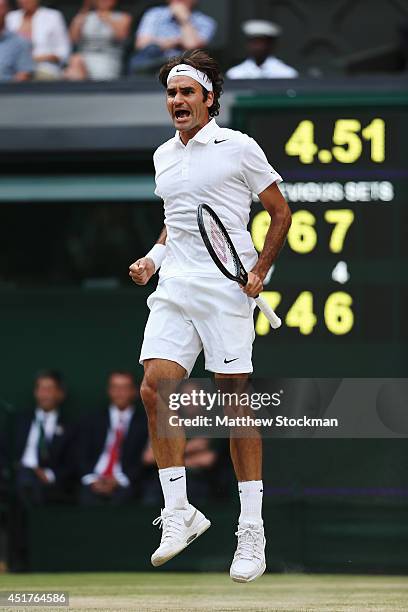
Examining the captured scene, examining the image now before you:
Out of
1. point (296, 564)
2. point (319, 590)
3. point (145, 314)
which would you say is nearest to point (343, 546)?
point (296, 564)

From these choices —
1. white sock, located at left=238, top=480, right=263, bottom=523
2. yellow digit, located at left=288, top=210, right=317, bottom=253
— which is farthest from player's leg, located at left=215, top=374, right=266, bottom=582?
yellow digit, located at left=288, top=210, right=317, bottom=253

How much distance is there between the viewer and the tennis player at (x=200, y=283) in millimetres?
5871

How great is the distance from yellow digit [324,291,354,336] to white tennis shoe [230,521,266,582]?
2490 millimetres

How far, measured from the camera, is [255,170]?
591 cm

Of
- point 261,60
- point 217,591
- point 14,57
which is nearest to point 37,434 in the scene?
point 14,57

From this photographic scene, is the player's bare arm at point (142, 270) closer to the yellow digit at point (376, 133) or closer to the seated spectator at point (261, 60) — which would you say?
the yellow digit at point (376, 133)

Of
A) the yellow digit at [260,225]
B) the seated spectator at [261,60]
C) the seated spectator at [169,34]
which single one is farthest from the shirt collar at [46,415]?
the yellow digit at [260,225]

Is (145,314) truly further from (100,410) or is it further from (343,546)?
(343,546)

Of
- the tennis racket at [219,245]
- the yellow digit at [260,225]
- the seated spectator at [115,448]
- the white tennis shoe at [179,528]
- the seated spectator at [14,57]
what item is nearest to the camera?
the tennis racket at [219,245]

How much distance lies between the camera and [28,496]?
10.3 m

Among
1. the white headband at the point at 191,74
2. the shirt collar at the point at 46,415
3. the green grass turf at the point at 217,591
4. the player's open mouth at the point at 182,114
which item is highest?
the white headband at the point at 191,74

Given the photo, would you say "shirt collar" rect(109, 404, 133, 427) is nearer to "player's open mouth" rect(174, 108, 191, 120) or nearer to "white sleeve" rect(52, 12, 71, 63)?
"white sleeve" rect(52, 12, 71, 63)

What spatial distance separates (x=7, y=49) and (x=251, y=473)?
597 centimetres

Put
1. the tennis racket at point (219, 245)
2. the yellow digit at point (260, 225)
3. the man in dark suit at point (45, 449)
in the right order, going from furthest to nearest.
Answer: the man in dark suit at point (45, 449)
the yellow digit at point (260, 225)
the tennis racket at point (219, 245)
